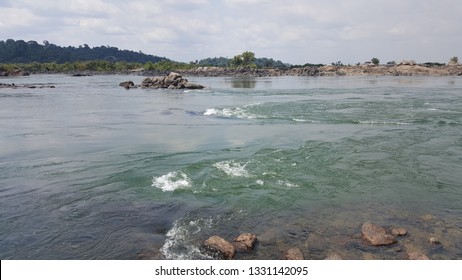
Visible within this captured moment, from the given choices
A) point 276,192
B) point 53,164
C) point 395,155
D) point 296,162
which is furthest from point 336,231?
point 53,164

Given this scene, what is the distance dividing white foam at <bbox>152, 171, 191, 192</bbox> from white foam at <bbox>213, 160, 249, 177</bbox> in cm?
165

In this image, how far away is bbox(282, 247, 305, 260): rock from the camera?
849cm

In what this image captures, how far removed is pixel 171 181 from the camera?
14406 mm

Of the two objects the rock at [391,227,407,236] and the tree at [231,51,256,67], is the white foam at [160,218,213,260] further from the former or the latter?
the tree at [231,51,256,67]

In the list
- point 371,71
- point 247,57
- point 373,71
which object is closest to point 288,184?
point 373,71

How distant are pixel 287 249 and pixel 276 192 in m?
4.09

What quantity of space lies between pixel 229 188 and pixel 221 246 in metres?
4.61

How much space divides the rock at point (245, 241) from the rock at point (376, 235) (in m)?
2.80

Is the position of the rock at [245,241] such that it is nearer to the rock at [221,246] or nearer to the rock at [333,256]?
the rock at [221,246]

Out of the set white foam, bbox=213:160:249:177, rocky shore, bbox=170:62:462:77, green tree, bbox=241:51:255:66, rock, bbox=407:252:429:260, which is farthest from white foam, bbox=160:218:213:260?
green tree, bbox=241:51:255:66

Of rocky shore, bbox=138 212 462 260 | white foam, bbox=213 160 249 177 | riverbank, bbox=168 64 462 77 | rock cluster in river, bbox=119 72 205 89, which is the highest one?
riverbank, bbox=168 64 462 77

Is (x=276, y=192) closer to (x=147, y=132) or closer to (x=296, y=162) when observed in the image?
(x=296, y=162)

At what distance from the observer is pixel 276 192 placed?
13047 millimetres

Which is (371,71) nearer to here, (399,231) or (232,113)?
(232,113)
